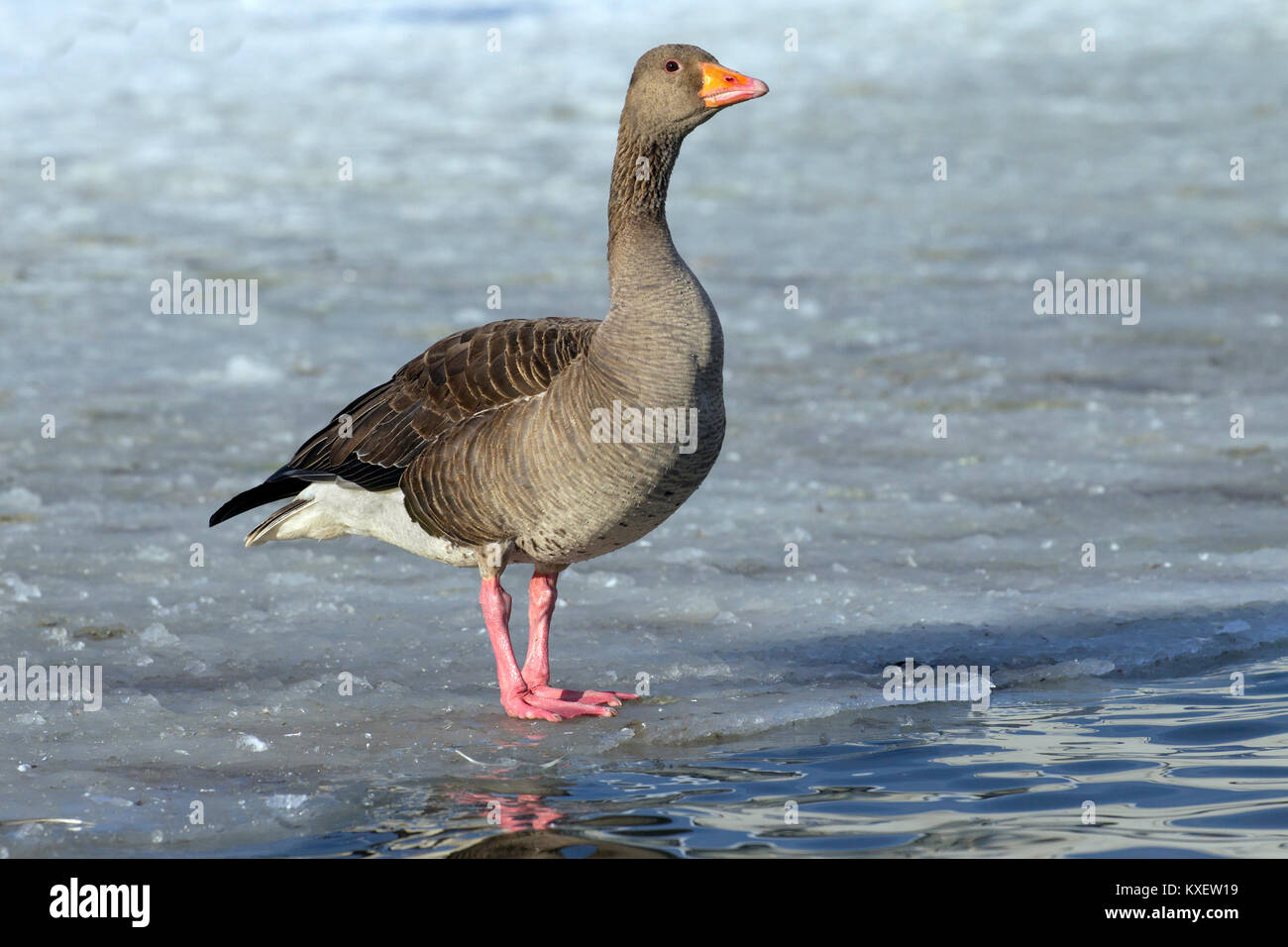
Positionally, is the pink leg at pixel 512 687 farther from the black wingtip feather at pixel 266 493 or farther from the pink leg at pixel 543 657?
the black wingtip feather at pixel 266 493

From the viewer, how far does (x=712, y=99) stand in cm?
671

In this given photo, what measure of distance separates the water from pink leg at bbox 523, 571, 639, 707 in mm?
225

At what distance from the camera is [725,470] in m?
10.9

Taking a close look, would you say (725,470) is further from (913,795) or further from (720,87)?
(913,795)

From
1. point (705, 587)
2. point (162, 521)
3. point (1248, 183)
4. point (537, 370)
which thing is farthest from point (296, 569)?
point (1248, 183)

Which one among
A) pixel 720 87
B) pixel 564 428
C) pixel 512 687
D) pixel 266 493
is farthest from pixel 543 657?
pixel 720 87

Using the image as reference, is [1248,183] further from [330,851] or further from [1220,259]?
[330,851]

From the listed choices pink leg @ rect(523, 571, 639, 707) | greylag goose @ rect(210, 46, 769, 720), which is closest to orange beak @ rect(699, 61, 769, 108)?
greylag goose @ rect(210, 46, 769, 720)

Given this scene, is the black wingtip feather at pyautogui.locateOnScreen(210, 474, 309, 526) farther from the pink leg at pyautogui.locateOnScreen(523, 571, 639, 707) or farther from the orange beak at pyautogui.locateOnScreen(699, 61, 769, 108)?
the orange beak at pyautogui.locateOnScreen(699, 61, 769, 108)

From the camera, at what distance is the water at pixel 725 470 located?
5734 millimetres

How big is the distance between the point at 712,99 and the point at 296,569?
153 inches

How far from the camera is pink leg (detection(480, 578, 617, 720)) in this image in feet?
21.5

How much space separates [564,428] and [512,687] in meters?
1.17

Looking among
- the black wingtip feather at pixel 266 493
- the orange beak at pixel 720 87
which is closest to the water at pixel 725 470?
the black wingtip feather at pixel 266 493
